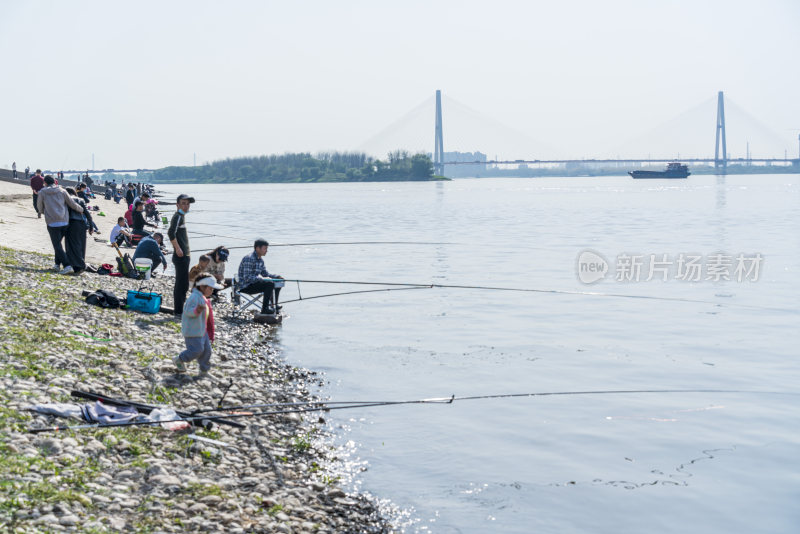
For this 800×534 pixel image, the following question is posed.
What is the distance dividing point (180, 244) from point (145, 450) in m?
6.32

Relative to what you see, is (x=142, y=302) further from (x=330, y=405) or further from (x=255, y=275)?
(x=330, y=405)

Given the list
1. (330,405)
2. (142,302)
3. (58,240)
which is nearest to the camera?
(330,405)

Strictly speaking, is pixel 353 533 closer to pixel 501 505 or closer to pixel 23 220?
pixel 501 505

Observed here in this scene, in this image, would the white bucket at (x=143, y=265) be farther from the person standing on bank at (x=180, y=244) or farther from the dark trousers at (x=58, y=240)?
the person standing on bank at (x=180, y=244)

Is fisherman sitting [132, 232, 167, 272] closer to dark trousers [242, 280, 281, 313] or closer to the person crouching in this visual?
dark trousers [242, 280, 281, 313]

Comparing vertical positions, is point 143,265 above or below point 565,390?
above

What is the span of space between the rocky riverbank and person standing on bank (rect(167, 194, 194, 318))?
4.03ft

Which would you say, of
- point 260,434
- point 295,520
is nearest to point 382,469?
point 260,434

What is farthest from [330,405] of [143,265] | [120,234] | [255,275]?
[120,234]

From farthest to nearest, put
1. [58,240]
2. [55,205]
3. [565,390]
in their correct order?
[58,240]
[55,205]
[565,390]

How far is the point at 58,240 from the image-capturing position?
16.4 meters

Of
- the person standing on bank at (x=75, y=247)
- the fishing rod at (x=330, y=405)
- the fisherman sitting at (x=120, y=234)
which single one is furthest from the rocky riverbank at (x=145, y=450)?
the fisherman sitting at (x=120, y=234)

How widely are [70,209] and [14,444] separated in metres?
10.2

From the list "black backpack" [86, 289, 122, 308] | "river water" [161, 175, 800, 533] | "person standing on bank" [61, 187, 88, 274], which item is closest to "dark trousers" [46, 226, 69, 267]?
"person standing on bank" [61, 187, 88, 274]
